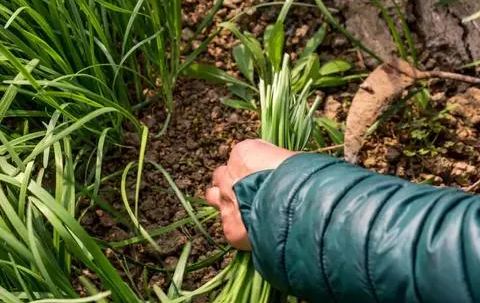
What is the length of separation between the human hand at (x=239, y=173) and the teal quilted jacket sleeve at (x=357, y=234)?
0.06 m

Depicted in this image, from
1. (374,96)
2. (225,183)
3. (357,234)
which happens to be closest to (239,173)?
(225,183)

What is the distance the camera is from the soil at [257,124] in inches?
69.6

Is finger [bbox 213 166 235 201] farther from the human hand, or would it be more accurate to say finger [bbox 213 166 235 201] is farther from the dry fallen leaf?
the dry fallen leaf

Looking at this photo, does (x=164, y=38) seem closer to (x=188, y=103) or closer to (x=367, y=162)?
(x=188, y=103)

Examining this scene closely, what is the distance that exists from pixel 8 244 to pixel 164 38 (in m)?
0.67

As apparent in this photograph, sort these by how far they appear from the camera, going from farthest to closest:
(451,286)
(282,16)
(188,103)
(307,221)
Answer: (188,103), (282,16), (307,221), (451,286)

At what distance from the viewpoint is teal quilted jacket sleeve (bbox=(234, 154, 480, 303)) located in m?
1.17

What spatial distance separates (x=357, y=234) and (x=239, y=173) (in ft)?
1.10

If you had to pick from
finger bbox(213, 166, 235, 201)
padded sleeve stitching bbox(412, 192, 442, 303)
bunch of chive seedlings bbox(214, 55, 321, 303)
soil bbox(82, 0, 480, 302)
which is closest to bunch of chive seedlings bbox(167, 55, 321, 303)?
bunch of chive seedlings bbox(214, 55, 321, 303)

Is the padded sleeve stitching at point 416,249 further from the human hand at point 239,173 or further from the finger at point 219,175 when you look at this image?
the finger at point 219,175

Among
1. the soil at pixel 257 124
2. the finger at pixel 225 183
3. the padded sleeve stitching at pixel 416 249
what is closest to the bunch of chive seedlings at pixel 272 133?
the finger at pixel 225 183

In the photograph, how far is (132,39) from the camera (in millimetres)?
1822

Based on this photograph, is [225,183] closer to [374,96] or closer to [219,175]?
[219,175]

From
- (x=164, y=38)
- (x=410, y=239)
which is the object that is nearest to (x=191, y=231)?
(x=164, y=38)
